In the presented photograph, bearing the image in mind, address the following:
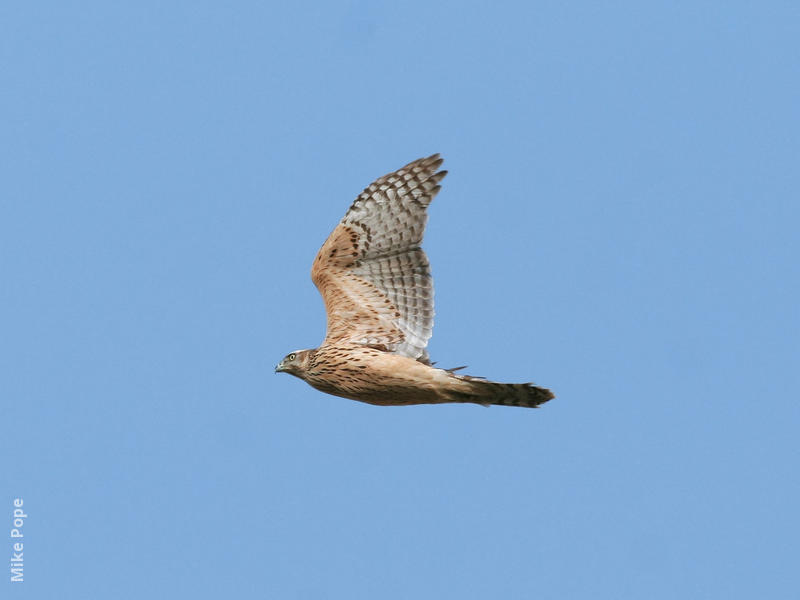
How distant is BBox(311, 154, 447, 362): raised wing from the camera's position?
535 inches

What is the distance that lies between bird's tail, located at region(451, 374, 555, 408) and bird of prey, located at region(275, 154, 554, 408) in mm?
841

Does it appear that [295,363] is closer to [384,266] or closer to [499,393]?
[384,266]

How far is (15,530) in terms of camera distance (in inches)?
513

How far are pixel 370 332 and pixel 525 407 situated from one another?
6.96 feet

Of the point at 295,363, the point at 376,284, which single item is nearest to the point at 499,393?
the point at 376,284

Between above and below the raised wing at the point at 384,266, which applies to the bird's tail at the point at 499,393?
below

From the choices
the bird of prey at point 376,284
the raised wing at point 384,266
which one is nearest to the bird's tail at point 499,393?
the bird of prey at point 376,284

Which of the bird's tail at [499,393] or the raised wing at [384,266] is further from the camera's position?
the raised wing at [384,266]

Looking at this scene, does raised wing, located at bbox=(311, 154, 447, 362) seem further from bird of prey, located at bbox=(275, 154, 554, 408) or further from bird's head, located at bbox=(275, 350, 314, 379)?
bird's head, located at bbox=(275, 350, 314, 379)

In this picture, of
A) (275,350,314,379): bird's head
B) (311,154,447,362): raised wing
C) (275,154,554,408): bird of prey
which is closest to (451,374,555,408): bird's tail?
(275,154,554,408): bird of prey

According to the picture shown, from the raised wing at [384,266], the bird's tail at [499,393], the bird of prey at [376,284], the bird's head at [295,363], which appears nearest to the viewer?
the bird's tail at [499,393]

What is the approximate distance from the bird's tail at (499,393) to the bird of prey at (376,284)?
33.1 inches

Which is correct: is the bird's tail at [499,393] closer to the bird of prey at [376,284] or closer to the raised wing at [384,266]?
the bird of prey at [376,284]

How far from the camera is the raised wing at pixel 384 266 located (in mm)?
13586
